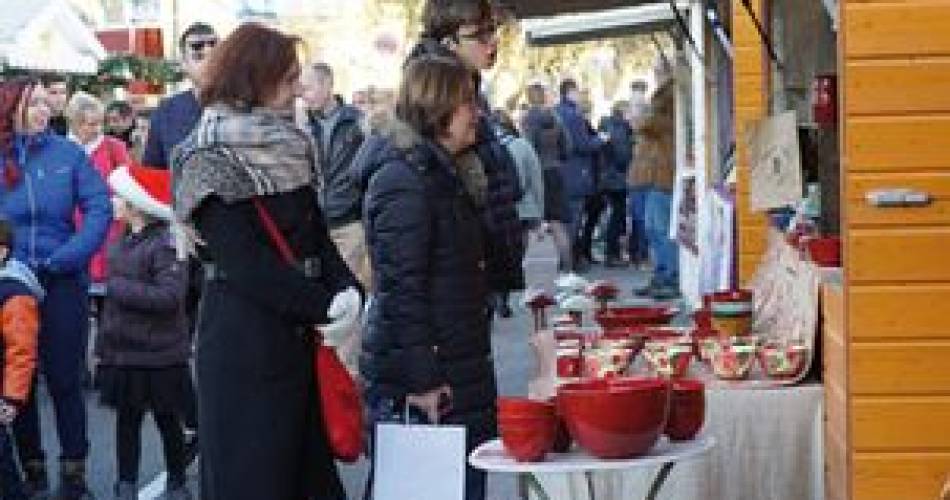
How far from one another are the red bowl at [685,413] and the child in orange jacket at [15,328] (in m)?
3.74

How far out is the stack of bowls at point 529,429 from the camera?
14.3 ft

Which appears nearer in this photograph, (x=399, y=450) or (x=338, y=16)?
(x=399, y=450)

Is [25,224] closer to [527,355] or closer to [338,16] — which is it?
[527,355]

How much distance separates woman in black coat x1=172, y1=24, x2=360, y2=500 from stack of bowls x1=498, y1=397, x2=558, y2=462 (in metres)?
1.02

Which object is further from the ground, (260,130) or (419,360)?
(260,130)

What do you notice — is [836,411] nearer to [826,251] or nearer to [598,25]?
[826,251]

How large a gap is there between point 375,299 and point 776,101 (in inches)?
144

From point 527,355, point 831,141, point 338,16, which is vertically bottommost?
point 527,355

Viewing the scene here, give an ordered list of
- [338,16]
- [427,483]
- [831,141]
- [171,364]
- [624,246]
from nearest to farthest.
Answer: [427,483] → [831,141] → [171,364] → [624,246] → [338,16]

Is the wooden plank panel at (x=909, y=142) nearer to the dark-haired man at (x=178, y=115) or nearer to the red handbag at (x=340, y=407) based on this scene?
the red handbag at (x=340, y=407)

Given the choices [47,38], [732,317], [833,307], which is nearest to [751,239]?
[732,317]

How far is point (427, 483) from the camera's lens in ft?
16.4

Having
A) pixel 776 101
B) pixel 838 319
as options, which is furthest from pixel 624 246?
pixel 838 319

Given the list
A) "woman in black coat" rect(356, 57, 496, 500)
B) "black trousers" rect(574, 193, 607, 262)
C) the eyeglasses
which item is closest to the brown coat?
"black trousers" rect(574, 193, 607, 262)
